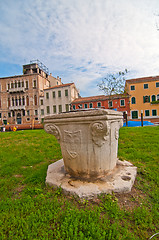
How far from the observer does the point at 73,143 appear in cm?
214

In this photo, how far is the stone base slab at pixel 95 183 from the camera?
1.83m

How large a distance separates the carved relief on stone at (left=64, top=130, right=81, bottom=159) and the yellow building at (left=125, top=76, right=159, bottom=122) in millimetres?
23483

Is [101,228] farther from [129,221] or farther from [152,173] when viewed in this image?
[152,173]

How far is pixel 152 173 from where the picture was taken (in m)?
2.43

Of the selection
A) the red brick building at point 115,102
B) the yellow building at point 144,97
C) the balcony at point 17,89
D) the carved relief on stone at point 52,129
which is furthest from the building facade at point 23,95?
the carved relief on stone at point 52,129

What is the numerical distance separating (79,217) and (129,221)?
22.6 inches

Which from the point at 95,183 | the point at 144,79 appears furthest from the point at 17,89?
the point at 95,183

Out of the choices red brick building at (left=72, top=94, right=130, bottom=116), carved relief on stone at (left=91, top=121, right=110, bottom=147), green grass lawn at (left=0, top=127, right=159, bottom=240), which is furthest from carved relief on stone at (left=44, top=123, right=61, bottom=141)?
red brick building at (left=72, top=94, right=130, bottom=116)

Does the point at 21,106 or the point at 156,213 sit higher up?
the point at 21,106

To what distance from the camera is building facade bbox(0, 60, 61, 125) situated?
1107 inches

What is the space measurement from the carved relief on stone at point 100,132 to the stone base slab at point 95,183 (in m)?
0.61

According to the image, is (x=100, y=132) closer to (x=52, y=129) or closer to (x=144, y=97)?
(x=52, y=129)

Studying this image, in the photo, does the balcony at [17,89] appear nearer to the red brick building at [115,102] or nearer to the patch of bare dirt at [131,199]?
the red brick building at [115,102]

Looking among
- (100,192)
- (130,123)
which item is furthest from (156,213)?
(130,123)
